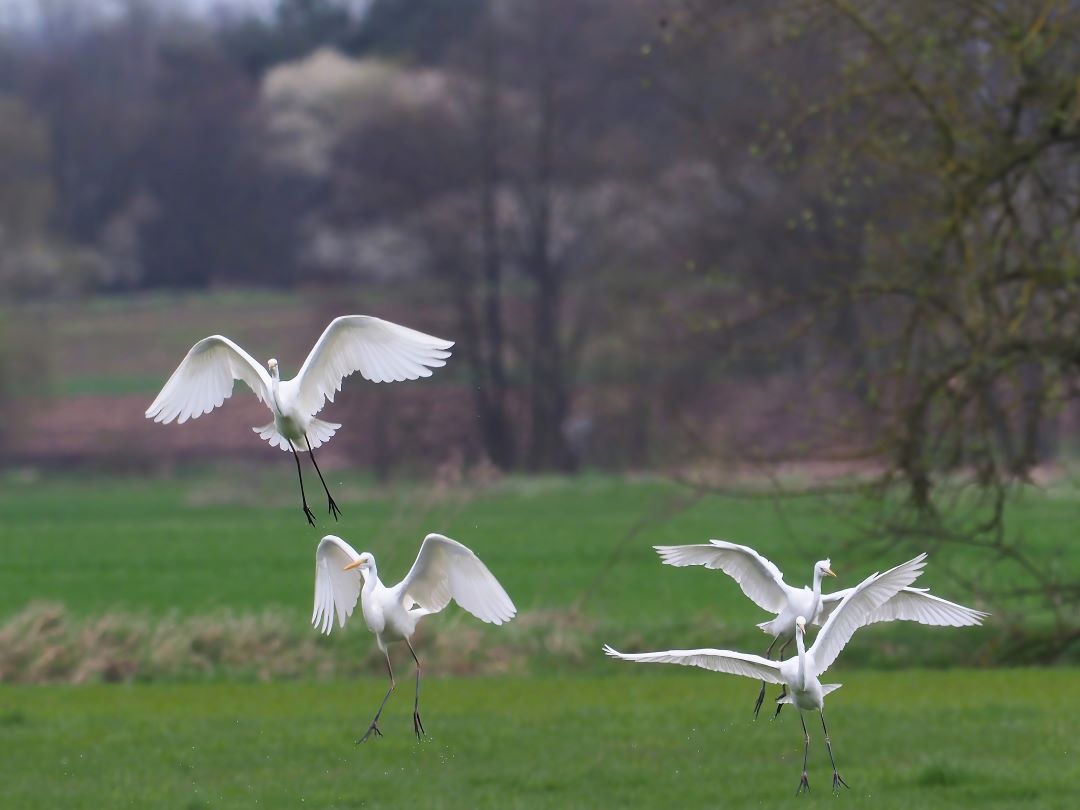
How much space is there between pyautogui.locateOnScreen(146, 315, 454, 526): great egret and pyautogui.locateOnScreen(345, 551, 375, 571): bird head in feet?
0.55

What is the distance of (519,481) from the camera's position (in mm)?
45188

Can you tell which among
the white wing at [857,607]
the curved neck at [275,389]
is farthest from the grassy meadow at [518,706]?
the white wing at [857,607]

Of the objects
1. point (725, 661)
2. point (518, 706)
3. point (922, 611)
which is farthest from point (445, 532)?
point (725, 661)

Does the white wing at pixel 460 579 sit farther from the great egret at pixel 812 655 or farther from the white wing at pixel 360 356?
the white wing at pixel 360 356

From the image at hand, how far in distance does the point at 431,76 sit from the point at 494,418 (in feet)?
30.7

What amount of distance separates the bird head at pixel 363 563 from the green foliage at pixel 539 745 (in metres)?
5.83

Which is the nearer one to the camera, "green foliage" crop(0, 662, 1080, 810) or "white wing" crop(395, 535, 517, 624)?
"white wing" crop(395, 535, 517, 624)

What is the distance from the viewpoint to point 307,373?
5.57 m

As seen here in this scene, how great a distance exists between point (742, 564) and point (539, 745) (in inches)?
392

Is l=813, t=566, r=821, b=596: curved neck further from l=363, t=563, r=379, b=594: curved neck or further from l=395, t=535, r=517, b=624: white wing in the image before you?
l=363, t=563, r=379, b=594: curved neck

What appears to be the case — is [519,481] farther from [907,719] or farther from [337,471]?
[907,719]

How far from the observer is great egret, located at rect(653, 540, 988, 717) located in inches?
211

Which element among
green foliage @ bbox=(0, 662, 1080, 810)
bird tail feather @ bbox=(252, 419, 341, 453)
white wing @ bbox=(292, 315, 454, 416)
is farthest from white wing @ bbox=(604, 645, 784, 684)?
green foliage @ bbox=(0, 662, 1080, 810)

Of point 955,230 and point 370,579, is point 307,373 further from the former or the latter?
point 955,230
